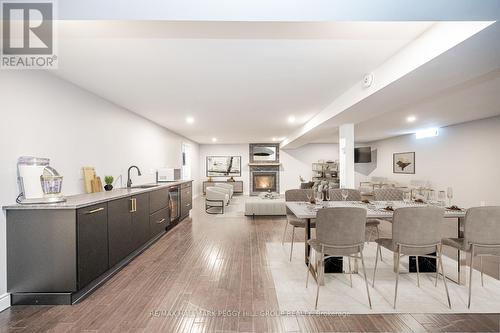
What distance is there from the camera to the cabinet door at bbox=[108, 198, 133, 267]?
9.48 feet

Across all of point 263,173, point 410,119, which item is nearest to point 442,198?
point 410,119

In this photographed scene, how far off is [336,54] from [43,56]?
2939 millimetres

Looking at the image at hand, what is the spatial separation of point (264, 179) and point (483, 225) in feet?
30.8

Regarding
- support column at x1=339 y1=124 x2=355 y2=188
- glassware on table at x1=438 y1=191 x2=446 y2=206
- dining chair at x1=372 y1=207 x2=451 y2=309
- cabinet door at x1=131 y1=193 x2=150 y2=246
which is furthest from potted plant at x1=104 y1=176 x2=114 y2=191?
glassware on table at x1=438 y1=191 x2=446 y2=206

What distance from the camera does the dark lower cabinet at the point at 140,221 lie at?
3.49 m

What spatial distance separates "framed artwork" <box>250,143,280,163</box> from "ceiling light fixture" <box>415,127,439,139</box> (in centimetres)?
559

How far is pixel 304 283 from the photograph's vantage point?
2732mm

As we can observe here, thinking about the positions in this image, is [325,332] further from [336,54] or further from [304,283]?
[336,54]

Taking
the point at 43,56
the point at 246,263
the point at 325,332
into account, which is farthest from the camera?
the point at 246,263

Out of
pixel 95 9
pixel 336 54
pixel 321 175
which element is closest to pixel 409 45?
pixel 336 54

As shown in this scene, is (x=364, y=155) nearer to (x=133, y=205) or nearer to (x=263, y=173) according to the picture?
(x=263, y=173)

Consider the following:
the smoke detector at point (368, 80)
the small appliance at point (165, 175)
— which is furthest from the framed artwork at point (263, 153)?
the smoke detector at point (368, 80)

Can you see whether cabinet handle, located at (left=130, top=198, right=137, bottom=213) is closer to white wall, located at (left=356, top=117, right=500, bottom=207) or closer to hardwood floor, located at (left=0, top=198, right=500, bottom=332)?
hardwood floor, located at (left=0, top=198, right=500, bottom=332)

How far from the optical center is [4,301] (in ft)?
7.40
